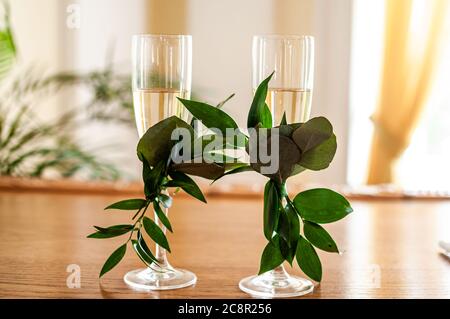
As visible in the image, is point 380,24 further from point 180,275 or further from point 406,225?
point 180,275

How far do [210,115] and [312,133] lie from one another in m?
0.10

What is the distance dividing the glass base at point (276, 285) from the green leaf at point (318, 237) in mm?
52

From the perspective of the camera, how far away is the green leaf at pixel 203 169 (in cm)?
68

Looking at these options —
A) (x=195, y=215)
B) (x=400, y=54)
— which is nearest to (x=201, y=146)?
Result: (x=195, y=215)

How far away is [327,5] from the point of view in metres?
3.60

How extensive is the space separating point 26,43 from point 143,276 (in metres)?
3.24

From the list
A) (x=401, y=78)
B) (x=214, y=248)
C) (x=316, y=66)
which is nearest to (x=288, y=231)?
(x=214, y=248)

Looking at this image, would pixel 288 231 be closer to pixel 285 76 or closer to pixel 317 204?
pixel 317 204

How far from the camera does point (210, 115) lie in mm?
679

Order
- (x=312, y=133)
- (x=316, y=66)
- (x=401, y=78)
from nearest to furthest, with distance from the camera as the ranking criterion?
(x=312, y=133)
(x=401, y=78)
(x=316, y=66)

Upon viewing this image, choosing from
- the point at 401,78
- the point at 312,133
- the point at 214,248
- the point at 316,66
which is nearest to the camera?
the point at 312,133

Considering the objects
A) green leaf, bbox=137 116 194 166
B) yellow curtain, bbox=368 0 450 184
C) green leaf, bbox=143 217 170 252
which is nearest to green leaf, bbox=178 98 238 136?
green leaf, bbox=137 116 194 166

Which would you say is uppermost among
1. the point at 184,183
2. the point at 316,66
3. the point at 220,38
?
the point at 220,38

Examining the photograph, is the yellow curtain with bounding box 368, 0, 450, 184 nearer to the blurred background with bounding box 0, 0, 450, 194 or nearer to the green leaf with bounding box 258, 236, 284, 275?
the blurred background with bounding box 0, 0, 450, 194
